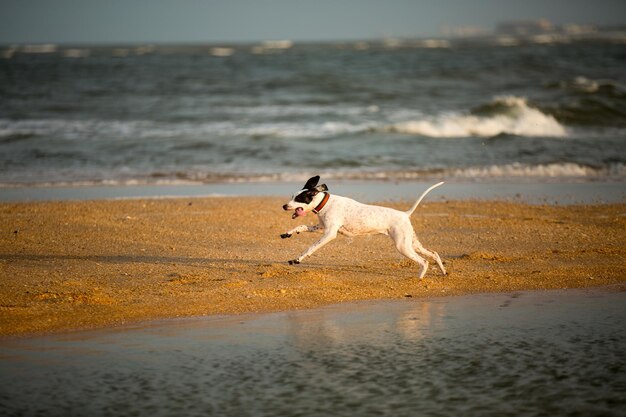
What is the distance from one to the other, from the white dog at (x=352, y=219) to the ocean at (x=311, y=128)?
33.7 feet

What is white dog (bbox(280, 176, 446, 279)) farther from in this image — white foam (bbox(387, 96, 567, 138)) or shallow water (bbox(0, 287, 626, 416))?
white foam (bbox(387, 96, 567, 138))

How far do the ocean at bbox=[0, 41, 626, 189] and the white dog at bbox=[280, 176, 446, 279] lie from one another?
10.3 meters

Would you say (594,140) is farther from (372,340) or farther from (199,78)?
(199,78)

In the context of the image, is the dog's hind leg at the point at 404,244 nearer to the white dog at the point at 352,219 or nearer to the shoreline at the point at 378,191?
the white dog at the point at 352,219

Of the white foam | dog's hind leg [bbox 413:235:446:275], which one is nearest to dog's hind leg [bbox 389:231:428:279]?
dog's hind leg [bbox 413:235:446:275]

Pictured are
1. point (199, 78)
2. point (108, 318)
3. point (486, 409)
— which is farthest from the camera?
point (199, 78)

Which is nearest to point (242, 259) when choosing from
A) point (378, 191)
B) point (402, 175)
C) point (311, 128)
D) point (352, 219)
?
point (352, 219)

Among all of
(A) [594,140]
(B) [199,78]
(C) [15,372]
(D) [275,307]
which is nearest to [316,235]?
(D) [275,307]

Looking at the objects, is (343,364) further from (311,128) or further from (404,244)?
(311,128)

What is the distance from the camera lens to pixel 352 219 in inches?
433

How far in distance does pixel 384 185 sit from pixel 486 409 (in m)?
13.5

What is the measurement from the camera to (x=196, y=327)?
9.19 metres

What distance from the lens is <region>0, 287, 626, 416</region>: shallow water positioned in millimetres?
7039

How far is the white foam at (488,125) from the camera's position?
31062mm
